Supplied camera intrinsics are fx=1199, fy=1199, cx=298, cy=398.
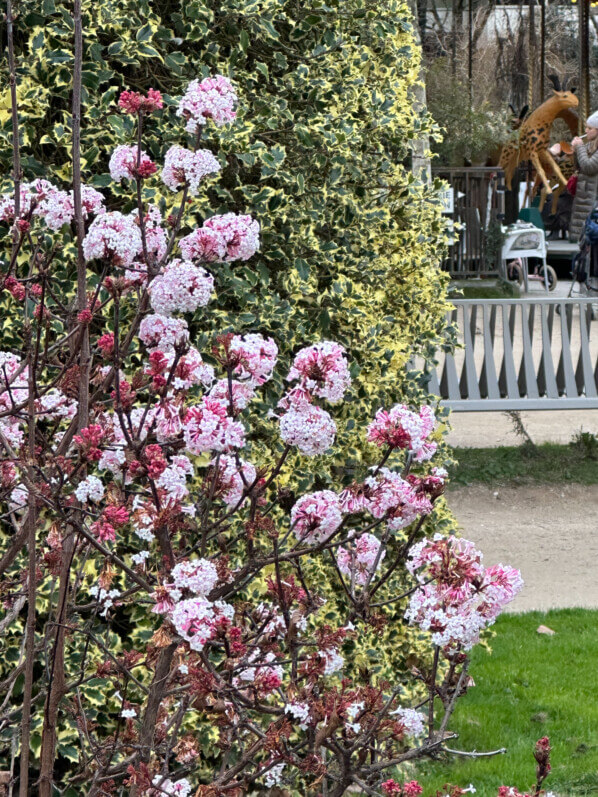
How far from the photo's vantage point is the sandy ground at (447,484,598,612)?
19.2ft

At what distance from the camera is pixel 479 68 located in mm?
39406

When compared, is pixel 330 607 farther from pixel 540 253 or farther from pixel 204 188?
pixel 540 253

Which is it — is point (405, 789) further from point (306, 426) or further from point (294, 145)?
point (294, 145)

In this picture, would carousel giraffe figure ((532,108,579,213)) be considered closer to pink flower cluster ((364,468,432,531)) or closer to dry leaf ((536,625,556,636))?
dry leaf ((536,625,556,636))

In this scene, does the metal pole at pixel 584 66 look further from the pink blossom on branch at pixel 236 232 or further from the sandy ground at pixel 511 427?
the pink blossom on branch at pixel 236 232

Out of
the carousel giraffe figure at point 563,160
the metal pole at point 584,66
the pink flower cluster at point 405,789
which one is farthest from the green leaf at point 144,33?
the carousel giraffe figure at point 563,160

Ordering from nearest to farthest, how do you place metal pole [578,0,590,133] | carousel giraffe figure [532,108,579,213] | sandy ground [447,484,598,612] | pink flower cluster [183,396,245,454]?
1. pink flower cluster [183,396,245,454]
2. sandy ground [447,484,598,612]
3. metal pole [578,0,590,133]
4. carousel giraffe figure [532,108,579,213]

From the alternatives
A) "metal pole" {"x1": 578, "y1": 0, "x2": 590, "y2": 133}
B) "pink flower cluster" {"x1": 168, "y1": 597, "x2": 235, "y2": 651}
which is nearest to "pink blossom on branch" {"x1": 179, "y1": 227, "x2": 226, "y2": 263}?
"pink flower cluster" {"x1": 168, "y1": 597, "x2": 235, "y2": 651}

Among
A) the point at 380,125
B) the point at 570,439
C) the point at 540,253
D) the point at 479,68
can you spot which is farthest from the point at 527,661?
the point at 479,68

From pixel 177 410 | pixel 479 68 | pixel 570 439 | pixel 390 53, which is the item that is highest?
pixel 479 68

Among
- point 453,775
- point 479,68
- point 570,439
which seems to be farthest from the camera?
point 479,68

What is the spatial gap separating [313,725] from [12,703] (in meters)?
1.33

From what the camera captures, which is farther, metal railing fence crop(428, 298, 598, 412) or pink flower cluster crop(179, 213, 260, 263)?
metal railing fence crop(428, 298, 598, 412)

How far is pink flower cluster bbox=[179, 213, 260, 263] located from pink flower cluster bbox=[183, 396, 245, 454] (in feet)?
0.86
